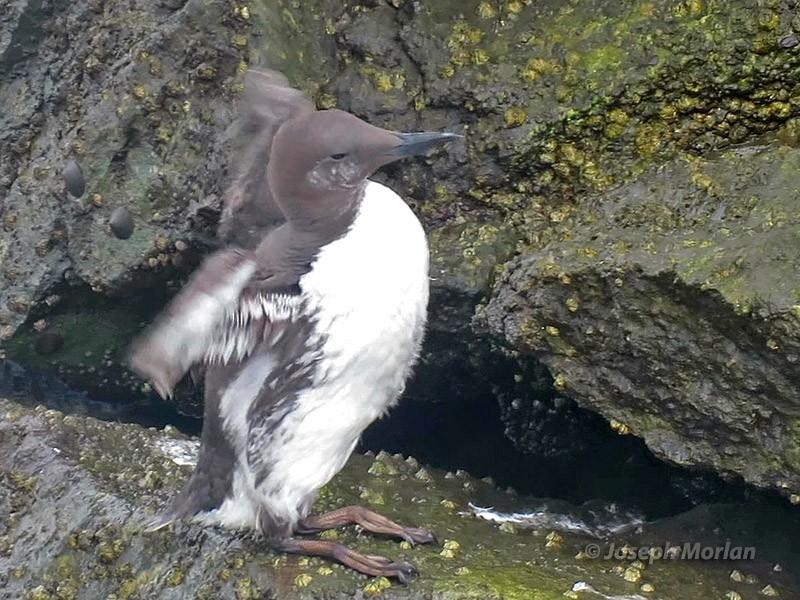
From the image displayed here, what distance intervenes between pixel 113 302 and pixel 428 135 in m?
1.97

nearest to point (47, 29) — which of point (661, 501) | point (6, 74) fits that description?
point (6, 74)

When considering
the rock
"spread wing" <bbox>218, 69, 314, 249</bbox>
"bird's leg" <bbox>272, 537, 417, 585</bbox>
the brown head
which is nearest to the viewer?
the rock

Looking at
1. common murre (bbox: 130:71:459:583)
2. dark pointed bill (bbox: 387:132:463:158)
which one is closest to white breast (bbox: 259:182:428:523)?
common murre (bbox: 130:71:459:583)

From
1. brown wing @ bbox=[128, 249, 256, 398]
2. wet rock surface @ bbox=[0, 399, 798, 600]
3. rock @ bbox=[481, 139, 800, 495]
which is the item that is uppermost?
rock @ bbox=[481, 139, 800, 495]

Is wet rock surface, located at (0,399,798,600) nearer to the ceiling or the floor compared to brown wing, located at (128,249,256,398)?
nearer to the floor

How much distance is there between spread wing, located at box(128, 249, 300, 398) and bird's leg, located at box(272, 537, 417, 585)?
66cm

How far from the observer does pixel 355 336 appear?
3.17 metres

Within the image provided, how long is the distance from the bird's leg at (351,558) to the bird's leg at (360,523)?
11 centimetres

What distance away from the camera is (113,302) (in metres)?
4.72

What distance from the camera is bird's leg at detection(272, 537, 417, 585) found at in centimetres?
320

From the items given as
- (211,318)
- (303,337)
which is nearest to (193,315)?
(211,318)

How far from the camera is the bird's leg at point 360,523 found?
137 inches

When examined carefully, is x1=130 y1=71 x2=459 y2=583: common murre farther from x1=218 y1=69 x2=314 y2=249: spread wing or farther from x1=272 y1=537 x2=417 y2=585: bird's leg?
x1=218 y1=69 x2=314 y2=249: spread wing

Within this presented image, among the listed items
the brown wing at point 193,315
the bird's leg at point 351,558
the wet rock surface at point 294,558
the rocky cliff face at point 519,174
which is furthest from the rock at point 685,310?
the brown wing at point 193,315
